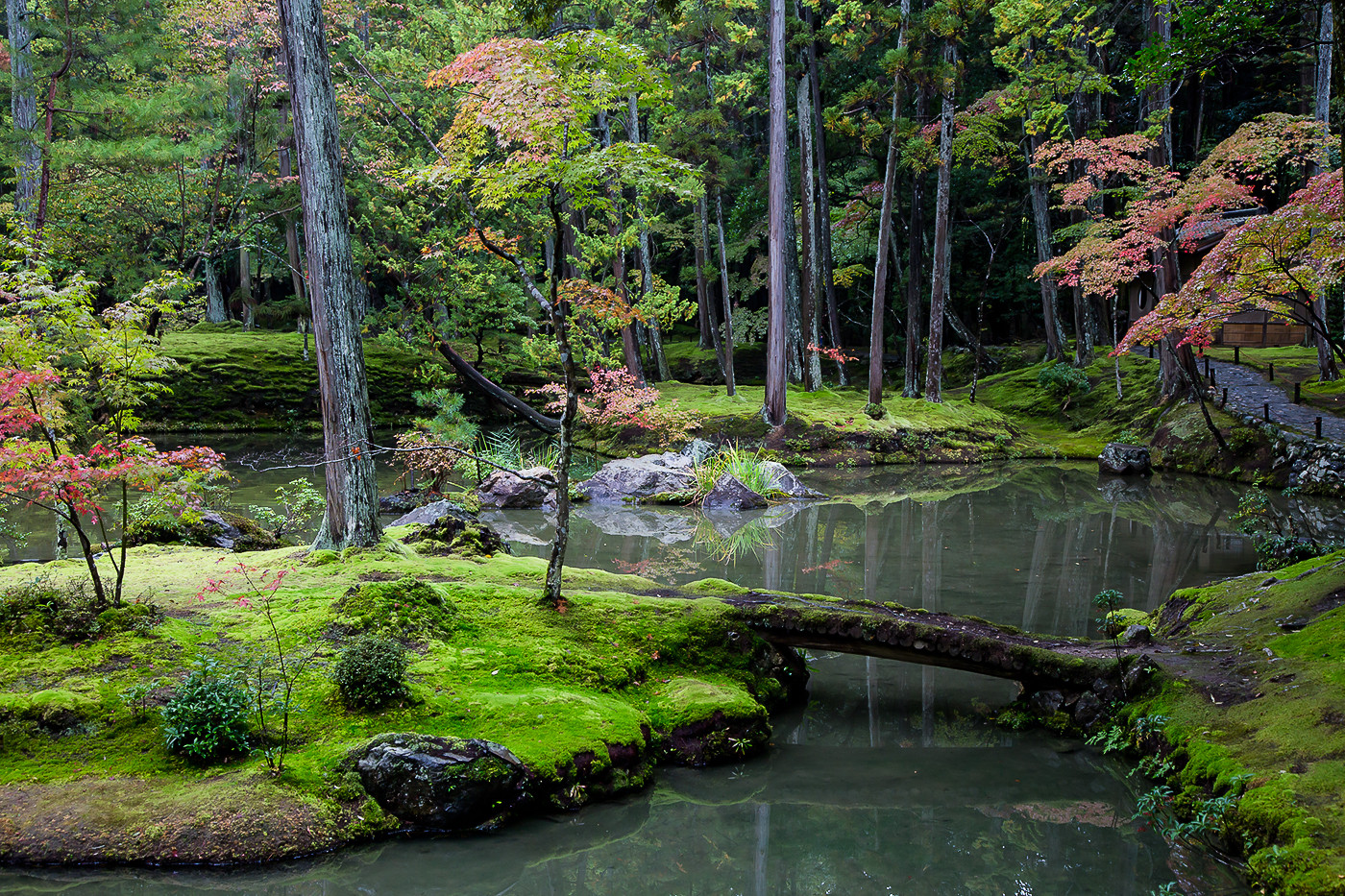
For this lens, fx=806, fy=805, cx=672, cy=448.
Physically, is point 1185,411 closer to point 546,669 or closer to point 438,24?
point 546,669

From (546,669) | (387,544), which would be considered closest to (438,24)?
(387,544)

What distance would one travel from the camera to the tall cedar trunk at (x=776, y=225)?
17281mm

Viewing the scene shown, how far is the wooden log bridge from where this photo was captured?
5566 mm

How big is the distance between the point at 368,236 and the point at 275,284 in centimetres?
1775

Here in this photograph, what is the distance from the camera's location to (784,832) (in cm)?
434

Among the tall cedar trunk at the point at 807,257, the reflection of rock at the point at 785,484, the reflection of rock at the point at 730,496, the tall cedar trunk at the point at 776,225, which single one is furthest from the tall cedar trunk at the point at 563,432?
the tall cedar trunk at the point at 807,257

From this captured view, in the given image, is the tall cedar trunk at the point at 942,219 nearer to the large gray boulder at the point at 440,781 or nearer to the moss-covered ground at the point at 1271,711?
the moss-covered ground at the point at 1271,711

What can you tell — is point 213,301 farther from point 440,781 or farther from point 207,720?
point 440,781

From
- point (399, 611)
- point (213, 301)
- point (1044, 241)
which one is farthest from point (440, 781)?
point (213, 301)

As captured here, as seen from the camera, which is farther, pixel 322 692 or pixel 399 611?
pixel 399 611

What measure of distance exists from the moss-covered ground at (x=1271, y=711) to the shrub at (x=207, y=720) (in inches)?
201

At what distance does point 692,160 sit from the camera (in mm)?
20016

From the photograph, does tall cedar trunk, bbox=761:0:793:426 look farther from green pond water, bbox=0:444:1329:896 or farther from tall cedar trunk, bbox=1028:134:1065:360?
green pond water, bbox=0:444:1329:896

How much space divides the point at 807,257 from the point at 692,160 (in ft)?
12.5
